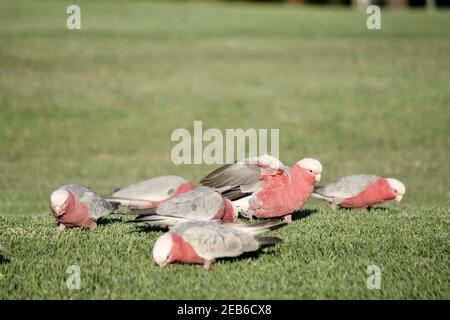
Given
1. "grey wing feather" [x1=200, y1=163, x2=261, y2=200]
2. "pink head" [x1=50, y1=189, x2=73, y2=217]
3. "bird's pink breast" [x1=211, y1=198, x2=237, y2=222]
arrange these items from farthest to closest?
"grey wing feather" [x1=200, y1=163, x2=261, y2=200] < "pink head" [x1=50, y1=189, x2=73, y2=217] < "bird's pink breast" [x1=211, y1=198, x2=237, y2=222]

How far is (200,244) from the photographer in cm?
573

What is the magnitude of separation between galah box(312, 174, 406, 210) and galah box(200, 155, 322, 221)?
909 mm

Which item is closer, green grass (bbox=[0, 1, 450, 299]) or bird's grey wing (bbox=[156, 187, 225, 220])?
green grass (bbox=[0, 1, 450, 299])

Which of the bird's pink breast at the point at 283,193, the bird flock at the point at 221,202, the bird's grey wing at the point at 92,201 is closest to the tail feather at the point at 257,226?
the bird flock at the point at 221,202

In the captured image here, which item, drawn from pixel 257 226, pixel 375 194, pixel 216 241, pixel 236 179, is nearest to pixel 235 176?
pixel 236 179

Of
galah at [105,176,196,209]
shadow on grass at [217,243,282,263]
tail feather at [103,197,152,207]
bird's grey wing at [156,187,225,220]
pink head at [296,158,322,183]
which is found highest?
pink head at [296,158,322,183]

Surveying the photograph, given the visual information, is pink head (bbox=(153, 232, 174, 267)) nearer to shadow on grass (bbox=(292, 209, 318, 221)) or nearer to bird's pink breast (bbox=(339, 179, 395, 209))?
shadow on grass (bbox=(292, 209, 318, 221))

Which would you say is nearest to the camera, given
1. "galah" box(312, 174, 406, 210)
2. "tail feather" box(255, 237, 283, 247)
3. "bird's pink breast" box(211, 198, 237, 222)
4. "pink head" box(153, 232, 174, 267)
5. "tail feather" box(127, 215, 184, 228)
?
"pink head" box(153, 232, 174, 267)

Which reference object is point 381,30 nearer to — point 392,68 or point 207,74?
point 392,68

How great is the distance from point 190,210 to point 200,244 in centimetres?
82

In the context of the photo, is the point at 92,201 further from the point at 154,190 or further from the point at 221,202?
the point at 221,202

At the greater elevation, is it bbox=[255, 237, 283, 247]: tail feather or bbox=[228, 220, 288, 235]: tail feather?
bbox=[228, 220, 288, 235]: tail feather

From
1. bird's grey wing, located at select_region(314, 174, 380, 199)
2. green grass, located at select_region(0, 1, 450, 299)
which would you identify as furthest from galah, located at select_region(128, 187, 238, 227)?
bird's grey wing, located at select_region(314, 174, 380, 199)

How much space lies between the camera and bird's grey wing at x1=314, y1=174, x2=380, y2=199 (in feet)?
26.2
